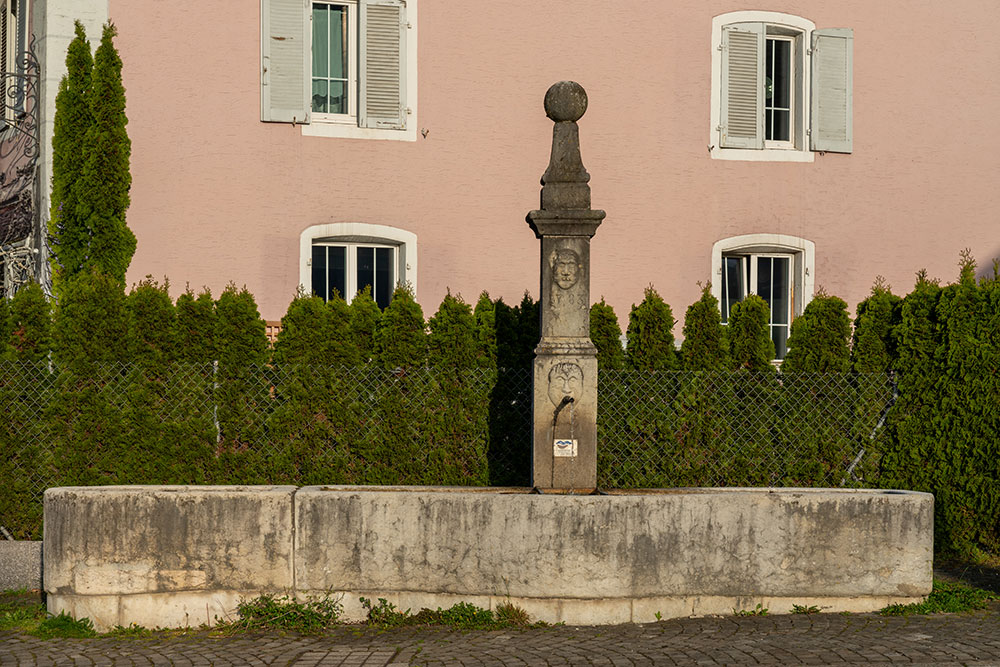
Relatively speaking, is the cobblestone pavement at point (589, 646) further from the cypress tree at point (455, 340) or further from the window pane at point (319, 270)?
the window pane at point (319, 270)

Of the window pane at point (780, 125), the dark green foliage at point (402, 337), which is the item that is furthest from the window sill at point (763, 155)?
the dark green foliage at point (402, 337)

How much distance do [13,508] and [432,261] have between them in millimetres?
5507

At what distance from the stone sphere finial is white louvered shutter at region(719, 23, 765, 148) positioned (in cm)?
652

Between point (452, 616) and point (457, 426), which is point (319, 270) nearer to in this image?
point (457, 426)

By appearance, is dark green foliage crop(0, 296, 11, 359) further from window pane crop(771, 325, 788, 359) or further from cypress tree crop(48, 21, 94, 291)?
window pane crop(771, 325, 788, 359)

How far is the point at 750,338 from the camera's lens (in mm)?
9594

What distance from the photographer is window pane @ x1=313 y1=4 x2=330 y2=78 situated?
12672 mm

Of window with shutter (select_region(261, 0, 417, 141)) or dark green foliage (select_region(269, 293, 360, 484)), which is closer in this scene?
dark green foliage (select_region(269, 293, 360, 484))

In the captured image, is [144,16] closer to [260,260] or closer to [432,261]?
[260,260]

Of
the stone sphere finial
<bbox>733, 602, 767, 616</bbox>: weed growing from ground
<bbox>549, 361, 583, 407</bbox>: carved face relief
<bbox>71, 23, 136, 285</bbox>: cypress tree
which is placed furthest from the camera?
<bbox>71, 23, 136, 285</bbox>: cypress tree

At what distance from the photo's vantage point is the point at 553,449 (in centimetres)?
730

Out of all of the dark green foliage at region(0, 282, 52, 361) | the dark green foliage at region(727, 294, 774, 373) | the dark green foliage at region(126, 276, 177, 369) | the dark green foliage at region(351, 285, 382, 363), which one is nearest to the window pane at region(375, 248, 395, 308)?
the dark green foliage at region(351, 285, 382, 363)

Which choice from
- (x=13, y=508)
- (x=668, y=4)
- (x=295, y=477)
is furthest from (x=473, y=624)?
(x=668, y=4)

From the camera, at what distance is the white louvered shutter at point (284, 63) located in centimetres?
1220
